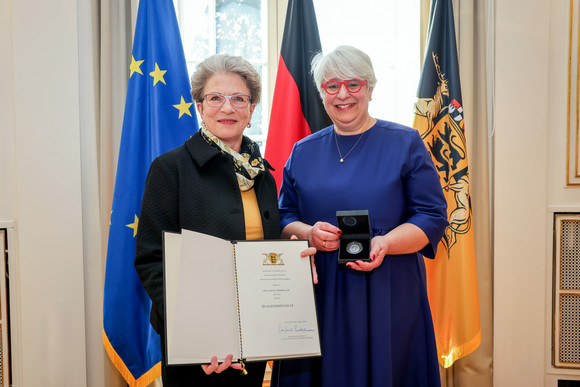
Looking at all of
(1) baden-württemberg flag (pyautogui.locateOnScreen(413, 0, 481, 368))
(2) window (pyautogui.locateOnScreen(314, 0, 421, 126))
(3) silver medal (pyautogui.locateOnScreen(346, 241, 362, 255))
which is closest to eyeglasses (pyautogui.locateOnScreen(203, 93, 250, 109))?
(3) silver medal (pyautogui.locateOnScreen(346, 241, 362, 255))

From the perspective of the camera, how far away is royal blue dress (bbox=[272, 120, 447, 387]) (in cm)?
156

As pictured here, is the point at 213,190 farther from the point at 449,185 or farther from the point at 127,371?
the point at 449,185

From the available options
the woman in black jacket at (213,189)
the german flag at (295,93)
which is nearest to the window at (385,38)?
the german flag at (295,93)

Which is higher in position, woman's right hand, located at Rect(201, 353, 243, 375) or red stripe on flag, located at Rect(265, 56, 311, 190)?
red stripe on flag, located at Rect(265, 56, 311, 190)

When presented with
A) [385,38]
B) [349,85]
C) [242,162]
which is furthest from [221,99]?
[385,38]

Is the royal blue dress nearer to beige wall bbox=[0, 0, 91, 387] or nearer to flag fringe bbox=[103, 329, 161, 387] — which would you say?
flag fringe bbox=[103, 329, 161, 387]

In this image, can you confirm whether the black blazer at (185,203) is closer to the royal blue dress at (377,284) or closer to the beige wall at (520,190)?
the royal blue dress at (377,284)

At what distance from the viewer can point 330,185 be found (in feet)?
5.38

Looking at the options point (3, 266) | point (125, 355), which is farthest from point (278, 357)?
point (3, 266)

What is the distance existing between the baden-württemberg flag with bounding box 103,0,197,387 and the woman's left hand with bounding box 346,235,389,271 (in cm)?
125

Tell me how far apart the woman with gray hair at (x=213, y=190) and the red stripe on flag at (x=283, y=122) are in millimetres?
836

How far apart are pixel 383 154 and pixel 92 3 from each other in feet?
6.59

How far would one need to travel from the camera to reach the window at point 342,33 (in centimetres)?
289

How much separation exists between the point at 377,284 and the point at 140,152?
1455 mm
